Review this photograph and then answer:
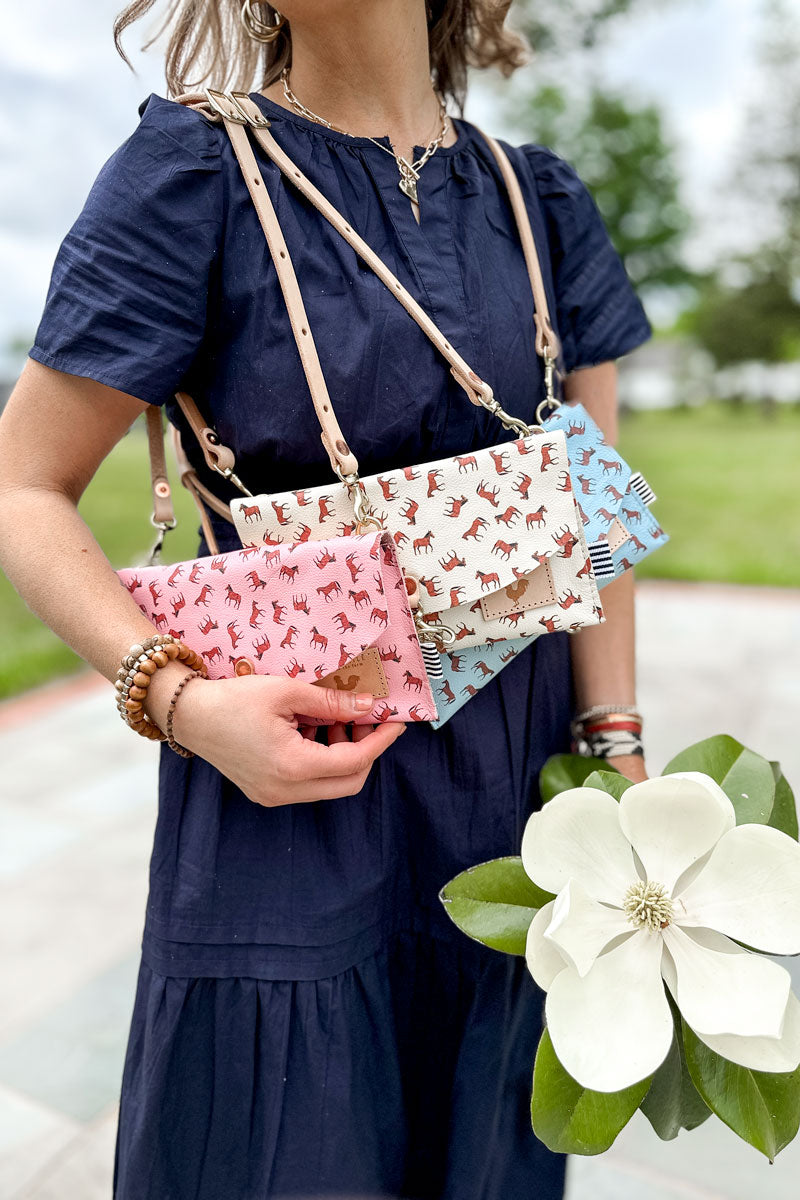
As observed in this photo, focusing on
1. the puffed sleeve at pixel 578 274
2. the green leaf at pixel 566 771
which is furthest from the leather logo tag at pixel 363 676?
the puffed sleeve at pixel 578 274

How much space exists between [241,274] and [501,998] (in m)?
0.70

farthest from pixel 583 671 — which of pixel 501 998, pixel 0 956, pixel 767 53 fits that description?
pixel 767 53

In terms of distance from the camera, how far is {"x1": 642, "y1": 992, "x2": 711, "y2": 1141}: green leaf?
67 centimetres

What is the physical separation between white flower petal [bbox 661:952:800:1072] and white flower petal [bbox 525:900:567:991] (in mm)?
99

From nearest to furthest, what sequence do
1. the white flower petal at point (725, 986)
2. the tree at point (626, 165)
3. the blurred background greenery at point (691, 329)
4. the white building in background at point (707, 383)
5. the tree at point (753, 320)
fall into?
the white flower petal at point (725, 986), the blurred background greenery at point (691, 329), the tree at point (626, 165), the tree at point (753, 320), the white building in background at point (707, 383)

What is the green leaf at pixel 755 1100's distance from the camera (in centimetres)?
65

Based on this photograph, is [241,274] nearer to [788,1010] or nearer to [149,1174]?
[788,1010]

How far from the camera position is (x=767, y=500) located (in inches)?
357

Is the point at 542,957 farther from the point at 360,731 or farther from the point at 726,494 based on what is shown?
the point at 726,494

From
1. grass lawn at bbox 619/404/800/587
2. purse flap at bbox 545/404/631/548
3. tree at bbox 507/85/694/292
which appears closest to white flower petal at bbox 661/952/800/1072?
purse flap at bbox 545/404/631/548

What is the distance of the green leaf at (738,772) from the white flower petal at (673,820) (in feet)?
0.26

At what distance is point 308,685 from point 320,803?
17 cm

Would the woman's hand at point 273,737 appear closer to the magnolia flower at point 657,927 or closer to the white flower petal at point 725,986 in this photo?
the magnolia flower at point 657,927

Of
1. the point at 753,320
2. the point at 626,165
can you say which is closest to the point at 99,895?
the point at 753,320
